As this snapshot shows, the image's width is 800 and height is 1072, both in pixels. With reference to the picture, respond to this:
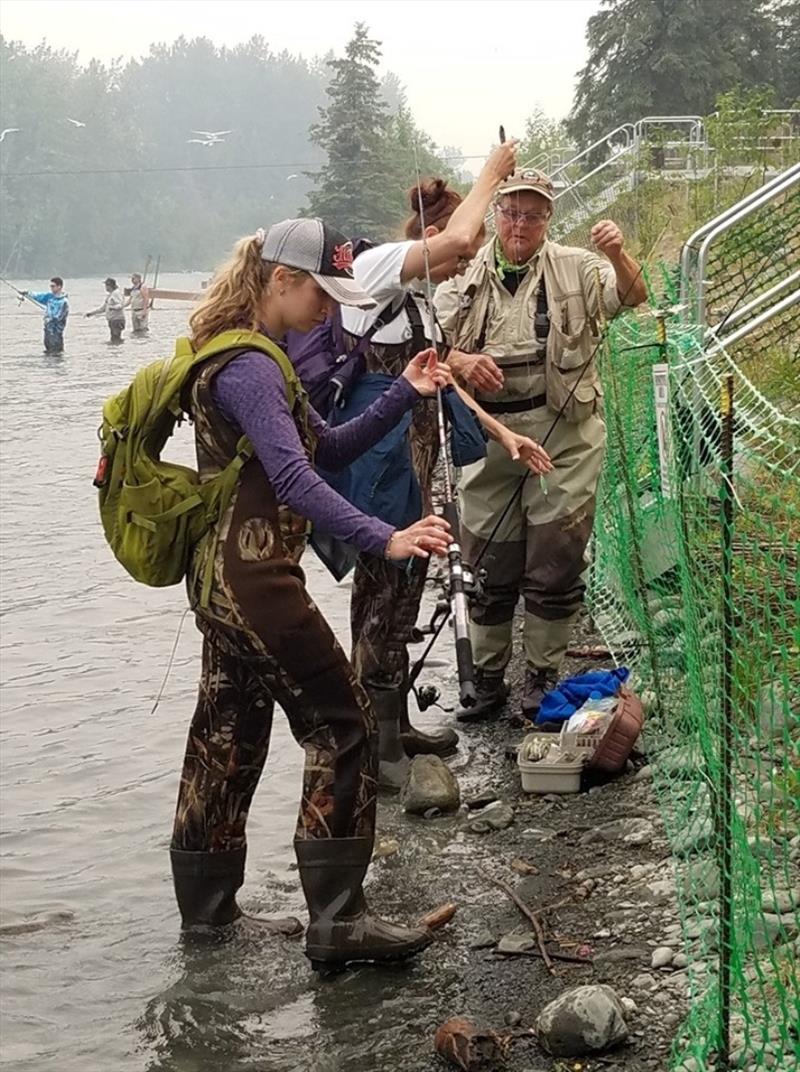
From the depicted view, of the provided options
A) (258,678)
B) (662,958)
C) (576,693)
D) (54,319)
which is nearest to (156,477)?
(258,678)

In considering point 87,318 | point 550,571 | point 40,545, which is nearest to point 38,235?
point 87,318

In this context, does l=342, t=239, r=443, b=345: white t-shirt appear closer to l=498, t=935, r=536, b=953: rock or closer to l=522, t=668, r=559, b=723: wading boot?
l=522, t=668, r=559, b=723: wading boot

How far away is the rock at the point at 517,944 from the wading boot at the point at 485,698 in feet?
7.81

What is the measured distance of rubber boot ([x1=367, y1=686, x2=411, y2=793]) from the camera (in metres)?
6.32

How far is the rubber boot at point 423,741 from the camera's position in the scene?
6629mm

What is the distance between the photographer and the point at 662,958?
4.32 m

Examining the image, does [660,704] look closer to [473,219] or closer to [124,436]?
[473,219]

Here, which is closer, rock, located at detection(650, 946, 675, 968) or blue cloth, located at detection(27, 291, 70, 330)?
rock, located at detection(650, 946, 675, 968)

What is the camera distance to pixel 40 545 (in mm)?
13695

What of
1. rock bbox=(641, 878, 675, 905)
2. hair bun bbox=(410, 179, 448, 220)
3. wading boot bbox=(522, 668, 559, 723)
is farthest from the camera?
wading boot bbox=(522, 668, 559, 723)

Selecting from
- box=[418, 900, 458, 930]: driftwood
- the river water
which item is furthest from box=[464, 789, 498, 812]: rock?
box=[418, 900, 458, 930]: driftwood

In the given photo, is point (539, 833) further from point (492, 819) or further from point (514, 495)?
point (514, 495)

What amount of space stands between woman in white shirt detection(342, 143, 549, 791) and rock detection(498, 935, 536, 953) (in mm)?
1488

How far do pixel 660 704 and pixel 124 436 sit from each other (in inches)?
108
